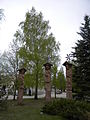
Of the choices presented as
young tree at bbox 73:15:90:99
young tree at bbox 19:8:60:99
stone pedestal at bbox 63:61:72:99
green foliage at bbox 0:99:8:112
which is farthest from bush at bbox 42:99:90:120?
young tree at bbox 19:8:60:99

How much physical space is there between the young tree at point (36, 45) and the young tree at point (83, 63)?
3.43 m

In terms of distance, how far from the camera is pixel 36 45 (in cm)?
1927

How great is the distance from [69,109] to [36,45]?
1118 cm

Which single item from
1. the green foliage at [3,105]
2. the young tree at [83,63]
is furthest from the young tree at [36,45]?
the green foliage at [3,105]

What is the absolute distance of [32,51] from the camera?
1905 cm

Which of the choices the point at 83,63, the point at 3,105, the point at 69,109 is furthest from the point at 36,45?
the point at 69,109

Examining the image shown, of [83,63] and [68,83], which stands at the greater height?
[83,63]

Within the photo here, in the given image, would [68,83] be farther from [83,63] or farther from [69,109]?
[69,109]

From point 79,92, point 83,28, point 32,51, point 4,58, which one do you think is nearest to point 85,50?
point 83,28

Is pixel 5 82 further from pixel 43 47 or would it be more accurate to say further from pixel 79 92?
pixel 43 47

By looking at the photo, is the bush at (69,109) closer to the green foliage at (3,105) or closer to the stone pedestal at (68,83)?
the green foliage at (3,105)

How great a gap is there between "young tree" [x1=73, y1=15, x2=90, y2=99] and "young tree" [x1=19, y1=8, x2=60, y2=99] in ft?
11.2

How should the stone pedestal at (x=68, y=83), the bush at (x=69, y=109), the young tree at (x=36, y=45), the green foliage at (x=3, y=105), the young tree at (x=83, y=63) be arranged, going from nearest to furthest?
1. the bush at (x=69, y=109)
2. the green foliage at (x=3, y=105)
3. the stone pedestal at (x=68, y=83)
4. the young tree at (x=83, y=63)
5. the young tree at (x=36, y=45)

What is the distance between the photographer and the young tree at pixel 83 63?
52.0 feet
